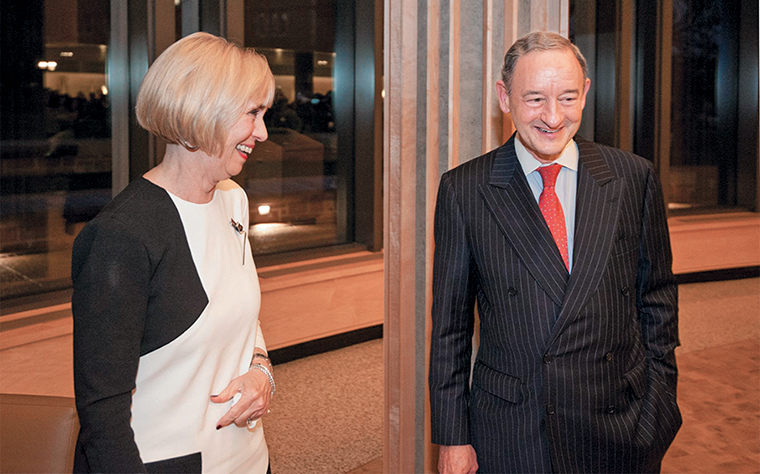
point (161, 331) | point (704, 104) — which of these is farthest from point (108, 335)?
point (704, 104)

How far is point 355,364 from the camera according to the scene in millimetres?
5793

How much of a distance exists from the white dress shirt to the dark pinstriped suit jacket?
0.08ft

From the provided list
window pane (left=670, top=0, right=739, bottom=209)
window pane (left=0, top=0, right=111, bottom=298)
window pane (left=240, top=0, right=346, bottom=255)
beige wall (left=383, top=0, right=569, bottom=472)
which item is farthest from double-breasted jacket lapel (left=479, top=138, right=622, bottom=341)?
window pane (left=670, top=0, right=739, bottom=209)

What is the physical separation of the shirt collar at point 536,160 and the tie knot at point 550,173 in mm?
13

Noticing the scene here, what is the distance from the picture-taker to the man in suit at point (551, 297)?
1.85 metres

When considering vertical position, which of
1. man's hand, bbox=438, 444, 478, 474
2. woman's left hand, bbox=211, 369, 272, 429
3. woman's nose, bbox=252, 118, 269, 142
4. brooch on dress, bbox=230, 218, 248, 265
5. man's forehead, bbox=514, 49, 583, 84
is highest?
man's forehead, bbox=514, 49, 583, 84

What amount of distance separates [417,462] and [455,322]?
0.99 metres

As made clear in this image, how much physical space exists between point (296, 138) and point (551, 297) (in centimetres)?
493

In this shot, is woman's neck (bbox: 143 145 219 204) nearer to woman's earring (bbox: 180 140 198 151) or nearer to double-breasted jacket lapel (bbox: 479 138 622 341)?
woman's earring (bbox: 180 140 198 151)

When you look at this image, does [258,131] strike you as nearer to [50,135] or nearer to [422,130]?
[422,130]

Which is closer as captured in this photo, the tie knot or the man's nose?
the man's nose

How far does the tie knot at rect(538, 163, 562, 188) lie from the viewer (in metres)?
1.96

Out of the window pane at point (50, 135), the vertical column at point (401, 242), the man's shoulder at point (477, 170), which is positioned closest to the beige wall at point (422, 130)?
the vertical column at point (401, 242)

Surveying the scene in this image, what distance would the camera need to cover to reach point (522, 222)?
1.91 meters
